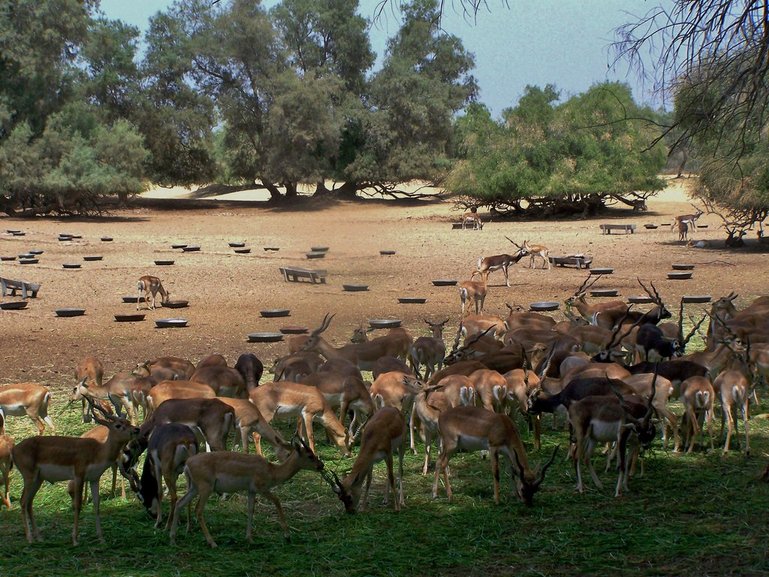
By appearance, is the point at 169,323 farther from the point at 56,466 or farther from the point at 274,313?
the point at 56,466

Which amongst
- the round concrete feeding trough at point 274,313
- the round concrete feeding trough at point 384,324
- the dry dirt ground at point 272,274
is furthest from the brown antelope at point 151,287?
the round concrete feeding trough at point 384,324

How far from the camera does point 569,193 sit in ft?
137

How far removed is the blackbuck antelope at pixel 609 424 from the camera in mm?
8555

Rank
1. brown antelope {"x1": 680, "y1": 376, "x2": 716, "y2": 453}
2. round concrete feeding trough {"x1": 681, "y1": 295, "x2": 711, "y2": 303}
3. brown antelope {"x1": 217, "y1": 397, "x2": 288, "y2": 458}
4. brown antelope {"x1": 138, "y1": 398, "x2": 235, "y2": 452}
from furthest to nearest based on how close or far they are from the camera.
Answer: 1. round concrete feeding trough {"x1": 681, "y1": 295, "x2": 711, "y2": 303}
2. brown antelope {"x1": 680, "y1": 376, "x2": 716, "y2": 453}
3. brown antelope {"x1": 217, "y1": 397, "x2": 288, "y2": 458}
4. brown antelope {"x1": 138, "y1": 398, "x2": 235, "y2": 452}

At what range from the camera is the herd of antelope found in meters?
7.74

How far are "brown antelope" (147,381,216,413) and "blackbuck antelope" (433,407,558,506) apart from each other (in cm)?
272

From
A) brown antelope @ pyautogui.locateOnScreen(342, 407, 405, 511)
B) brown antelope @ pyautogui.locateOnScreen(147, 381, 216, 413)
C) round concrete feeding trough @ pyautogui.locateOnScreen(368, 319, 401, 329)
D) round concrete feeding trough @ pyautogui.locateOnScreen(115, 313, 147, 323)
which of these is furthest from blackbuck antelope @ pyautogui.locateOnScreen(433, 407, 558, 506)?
round concrete feeding trough @ pyautogui.locateOnScreen(115, 313, 147, 323)

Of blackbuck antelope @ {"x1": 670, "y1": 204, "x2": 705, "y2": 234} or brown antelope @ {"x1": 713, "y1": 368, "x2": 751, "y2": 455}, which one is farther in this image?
blackbuck antelope @ {"x1": 670, "y1": 204, "x2": 705, "y2": 234}

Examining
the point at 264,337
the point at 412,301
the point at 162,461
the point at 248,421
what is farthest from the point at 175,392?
the point at 412,301

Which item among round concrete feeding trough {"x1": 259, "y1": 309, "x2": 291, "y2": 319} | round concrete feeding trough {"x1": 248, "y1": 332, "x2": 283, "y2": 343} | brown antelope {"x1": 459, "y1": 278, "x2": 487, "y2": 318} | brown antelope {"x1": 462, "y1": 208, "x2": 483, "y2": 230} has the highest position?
brown antelope {"x1": 462, "y1": 208, "x2": 483, "y2": 230}

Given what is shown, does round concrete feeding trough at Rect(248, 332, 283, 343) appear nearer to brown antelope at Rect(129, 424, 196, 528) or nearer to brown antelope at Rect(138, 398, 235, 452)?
brown antelope at Rect(138, 398, 235, 452)

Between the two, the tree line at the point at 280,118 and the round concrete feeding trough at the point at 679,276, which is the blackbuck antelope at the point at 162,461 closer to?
the round concrete feeding trough at the point at 679,276

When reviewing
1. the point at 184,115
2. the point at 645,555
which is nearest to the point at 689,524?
the point at 645,555

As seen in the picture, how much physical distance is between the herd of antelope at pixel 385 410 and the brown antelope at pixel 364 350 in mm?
21
